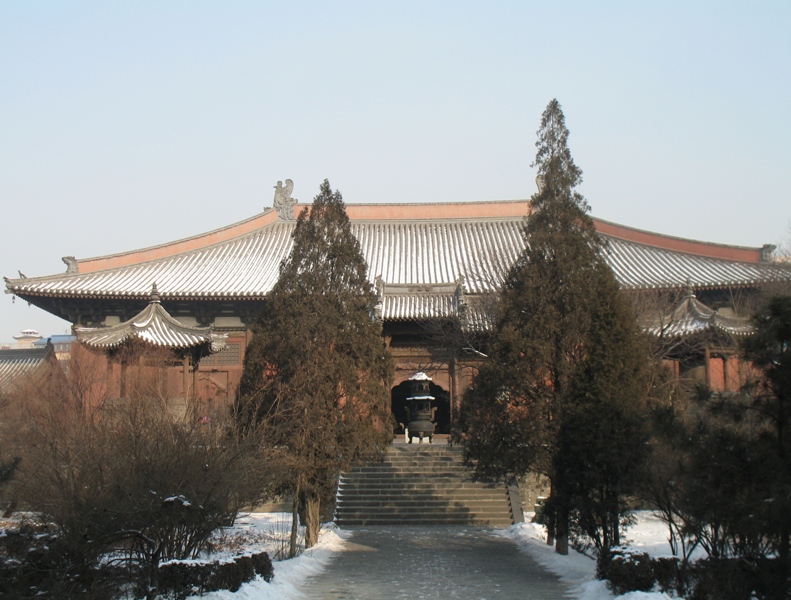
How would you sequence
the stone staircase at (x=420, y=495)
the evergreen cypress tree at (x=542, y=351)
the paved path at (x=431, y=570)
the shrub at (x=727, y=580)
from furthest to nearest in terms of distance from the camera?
the stone staircase at (x=420, y=495)
the evergreen cypress tree at (x=542, y=351)
the paved path at (x=431, y=570)
the shrub at (x=727, y=580)

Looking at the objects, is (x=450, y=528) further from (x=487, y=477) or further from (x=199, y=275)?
(x=199, y=275)

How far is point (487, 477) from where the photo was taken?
1188 cm

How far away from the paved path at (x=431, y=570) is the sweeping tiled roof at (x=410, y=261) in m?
7.72

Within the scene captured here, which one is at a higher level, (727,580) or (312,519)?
(727,580)

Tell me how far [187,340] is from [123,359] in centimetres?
138

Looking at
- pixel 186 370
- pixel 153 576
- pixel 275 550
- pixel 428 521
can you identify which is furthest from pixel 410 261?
pixel 153 576

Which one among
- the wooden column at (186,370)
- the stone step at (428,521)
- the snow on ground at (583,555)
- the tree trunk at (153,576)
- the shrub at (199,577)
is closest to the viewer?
the tree trunk at (153,576)

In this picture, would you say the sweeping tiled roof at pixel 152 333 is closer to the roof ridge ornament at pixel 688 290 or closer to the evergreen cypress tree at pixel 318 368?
the evergreen cypress tree at pixel 318 368

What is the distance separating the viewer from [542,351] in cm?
1130

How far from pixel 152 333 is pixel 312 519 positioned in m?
7.73

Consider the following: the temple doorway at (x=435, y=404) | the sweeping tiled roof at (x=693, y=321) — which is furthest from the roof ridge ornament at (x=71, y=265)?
the sweeping tiled roof at (x=693, y=321)

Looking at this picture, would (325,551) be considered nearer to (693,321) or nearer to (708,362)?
(693,321)

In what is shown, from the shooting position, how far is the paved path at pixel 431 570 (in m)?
9.36

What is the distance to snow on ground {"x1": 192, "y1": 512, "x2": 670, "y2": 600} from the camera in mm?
8836
